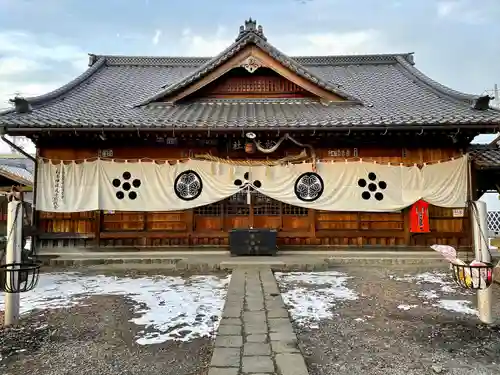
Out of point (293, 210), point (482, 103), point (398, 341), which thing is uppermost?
point (482, 103)

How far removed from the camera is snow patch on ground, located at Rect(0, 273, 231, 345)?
4340 millimetres

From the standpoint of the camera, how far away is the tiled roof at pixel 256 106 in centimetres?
898

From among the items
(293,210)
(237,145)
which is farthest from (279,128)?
(293,210)

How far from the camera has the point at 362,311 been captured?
5.09 meters

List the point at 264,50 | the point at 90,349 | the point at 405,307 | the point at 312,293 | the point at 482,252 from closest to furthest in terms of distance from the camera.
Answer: the point at 90,349
the point at 482,252
the point at 405,307
the point at 312,293
the point at 264,50

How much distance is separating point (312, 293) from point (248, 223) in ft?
13.9

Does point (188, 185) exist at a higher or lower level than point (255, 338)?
higher

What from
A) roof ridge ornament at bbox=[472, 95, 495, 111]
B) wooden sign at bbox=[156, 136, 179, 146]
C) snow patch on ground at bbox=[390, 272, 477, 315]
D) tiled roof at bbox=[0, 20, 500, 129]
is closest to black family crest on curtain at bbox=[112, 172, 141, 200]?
wooden sign at bbox=[156, 136, 179, 146]

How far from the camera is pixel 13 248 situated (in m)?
4.58

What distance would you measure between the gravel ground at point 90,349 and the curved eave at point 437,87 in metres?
10.5

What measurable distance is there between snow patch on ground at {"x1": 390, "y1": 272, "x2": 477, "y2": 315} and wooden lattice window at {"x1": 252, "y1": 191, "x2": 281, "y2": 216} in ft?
12.3

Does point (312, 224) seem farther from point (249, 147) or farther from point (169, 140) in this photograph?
point (169, 140)

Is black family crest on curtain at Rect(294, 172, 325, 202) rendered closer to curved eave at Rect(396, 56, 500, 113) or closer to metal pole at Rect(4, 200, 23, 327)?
curved eave at Rect(396, 56, 500, 113)

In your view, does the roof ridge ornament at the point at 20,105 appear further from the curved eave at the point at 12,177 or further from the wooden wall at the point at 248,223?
the curved eave at the point at 12,177
